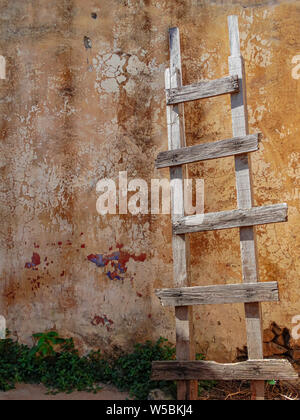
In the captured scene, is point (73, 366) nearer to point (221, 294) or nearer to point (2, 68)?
point (221, 294)

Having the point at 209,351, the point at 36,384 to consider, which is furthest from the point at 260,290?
the point at 36,384

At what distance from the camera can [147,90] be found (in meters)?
4.40

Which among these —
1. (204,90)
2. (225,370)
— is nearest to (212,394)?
(225,370)

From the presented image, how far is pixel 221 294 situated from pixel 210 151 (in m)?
1.02

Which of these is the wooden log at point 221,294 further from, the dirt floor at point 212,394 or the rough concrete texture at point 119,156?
the dirt floor at point 212,394

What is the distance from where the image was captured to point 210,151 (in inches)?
139

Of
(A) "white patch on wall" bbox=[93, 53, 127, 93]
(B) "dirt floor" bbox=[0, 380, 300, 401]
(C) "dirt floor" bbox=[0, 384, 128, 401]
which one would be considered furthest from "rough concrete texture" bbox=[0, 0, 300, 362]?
(C) "dirt floor" bbox=[0, 384, 128, 401]

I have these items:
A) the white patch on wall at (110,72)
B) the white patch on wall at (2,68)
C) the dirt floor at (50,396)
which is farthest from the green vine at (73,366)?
the white patch on wall at (2,68)

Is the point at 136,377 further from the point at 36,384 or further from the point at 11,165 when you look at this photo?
the point at 11,165

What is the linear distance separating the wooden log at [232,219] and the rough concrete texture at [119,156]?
649 millimetres

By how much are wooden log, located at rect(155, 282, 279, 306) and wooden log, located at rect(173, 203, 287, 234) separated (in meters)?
0.41

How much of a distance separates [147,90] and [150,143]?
0.49 m

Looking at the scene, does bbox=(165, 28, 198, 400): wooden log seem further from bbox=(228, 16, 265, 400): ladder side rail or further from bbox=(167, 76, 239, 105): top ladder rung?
bbox=(228, 16, 265, 400): ladder side rail

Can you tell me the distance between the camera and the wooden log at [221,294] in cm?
323
